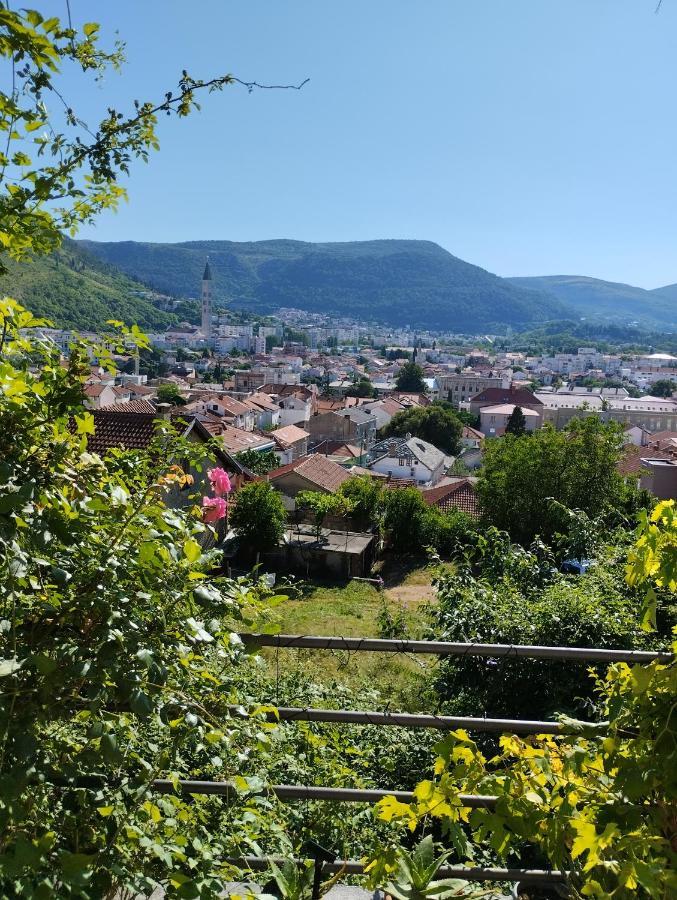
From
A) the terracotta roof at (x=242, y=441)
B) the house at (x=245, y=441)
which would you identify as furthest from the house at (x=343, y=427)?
the terracotta roof at (x=242, y=441)

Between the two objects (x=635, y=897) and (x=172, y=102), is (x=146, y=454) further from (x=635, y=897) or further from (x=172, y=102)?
(x=635, y=897)

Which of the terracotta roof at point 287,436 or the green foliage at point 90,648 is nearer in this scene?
the green foliage at point 90,648

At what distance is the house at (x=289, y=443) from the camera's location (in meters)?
50.8

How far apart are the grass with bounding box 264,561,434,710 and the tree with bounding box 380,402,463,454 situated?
37.8m

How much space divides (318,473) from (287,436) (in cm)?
2550

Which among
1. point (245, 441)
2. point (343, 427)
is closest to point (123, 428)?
point (245, 441)

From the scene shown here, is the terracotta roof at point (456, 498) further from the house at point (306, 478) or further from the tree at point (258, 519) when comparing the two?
the tree at point (258, 519)

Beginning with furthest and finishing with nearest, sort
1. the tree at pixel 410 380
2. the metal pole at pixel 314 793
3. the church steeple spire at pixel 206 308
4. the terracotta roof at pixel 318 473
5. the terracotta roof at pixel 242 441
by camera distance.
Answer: the church steeple spire at pixel 206 308, the tree at pixel 410 380, the terracotta roof at pixel 242 441, the terracotta roof at pixel 318 473, the metal pole at pixel 314 793

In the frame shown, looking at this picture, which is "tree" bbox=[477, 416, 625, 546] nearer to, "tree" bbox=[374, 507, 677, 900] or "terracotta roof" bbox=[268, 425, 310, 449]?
"tree" bbox=[374, 507, 677, 900]

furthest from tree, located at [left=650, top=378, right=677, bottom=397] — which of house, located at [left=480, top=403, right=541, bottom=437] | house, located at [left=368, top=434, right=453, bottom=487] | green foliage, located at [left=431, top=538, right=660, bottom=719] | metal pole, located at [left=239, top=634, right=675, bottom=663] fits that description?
metal pole, located at [left=239, top=634, right=675, bottom=663]

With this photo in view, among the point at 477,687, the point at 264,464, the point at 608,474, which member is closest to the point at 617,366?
the point at 264,464

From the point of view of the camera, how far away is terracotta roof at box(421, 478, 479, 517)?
1048 inches

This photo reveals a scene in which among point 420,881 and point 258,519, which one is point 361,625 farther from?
point 420,881

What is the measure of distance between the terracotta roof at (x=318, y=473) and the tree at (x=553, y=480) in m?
11.8
